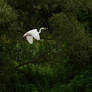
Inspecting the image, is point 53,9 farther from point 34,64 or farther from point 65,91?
point 65,91

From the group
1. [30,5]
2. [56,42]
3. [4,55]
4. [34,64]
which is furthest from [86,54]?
[30,5]

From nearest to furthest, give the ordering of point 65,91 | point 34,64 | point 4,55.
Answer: point 4,55
point 65,91
point 34,64

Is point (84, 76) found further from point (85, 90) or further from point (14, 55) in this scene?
point (14, 55)

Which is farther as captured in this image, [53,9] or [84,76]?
[53,9]

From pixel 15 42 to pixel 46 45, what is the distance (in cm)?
53

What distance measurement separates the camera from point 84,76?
4039 mm

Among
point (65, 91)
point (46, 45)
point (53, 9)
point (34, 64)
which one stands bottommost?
point (65, 91)

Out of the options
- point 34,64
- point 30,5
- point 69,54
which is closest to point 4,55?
point 34,64

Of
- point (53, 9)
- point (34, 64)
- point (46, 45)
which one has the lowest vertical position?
point (34, 64)

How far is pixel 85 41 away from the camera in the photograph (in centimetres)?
389

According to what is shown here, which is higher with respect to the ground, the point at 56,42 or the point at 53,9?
the point at 53,9

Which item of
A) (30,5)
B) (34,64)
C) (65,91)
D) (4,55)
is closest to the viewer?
(4,55)

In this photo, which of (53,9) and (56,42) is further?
(53,9)

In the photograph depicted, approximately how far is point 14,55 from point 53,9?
1.40 metres
